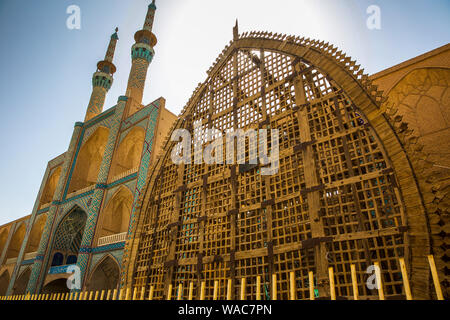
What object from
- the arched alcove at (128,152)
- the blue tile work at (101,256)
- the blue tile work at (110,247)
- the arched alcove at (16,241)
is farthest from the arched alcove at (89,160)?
the arched alcove at (16,241)

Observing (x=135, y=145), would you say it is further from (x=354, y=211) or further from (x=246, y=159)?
(x=354, y=211)

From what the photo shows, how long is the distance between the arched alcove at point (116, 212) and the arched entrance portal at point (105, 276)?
→ 1.23 meters

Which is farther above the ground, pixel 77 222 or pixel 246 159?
pixel 77 222

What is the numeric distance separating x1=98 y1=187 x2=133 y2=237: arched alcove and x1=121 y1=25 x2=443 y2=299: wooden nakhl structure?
7015mm

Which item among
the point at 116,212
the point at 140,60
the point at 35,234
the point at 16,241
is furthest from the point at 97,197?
the point at 16,241

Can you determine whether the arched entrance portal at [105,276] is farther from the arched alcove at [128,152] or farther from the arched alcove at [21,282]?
the arched alcove at [21,282]

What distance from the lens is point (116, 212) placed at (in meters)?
13.9

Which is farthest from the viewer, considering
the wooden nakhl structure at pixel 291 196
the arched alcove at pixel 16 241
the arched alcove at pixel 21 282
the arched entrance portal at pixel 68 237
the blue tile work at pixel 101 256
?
the arched alcove at pixel 16 241

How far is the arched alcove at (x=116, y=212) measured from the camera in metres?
12.7

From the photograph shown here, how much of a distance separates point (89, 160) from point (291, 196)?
15736mm

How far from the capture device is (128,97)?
594 inches
